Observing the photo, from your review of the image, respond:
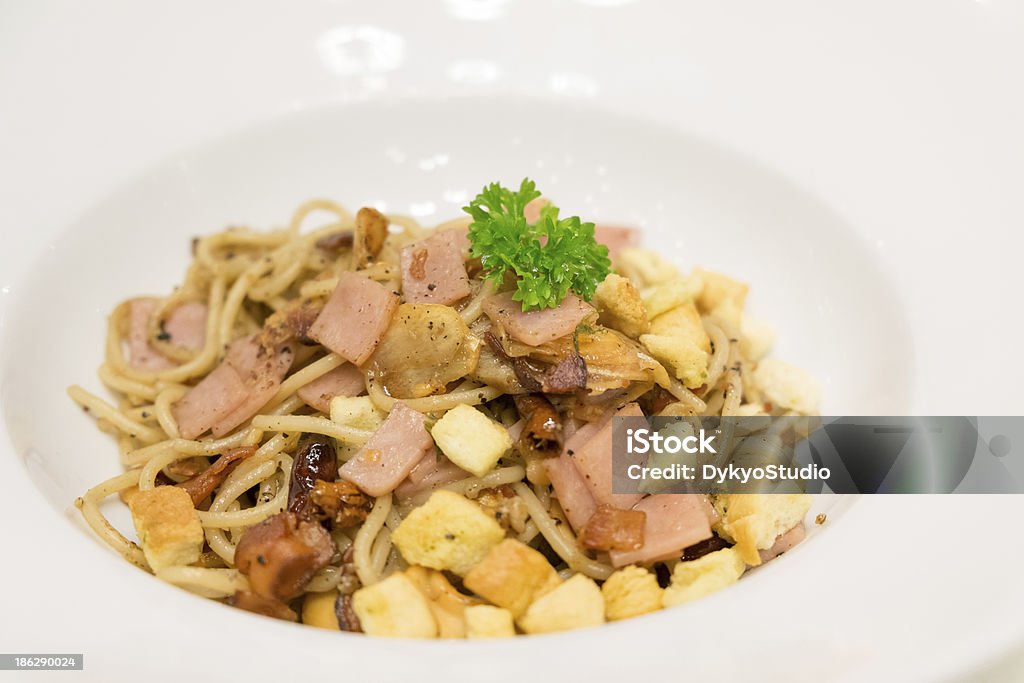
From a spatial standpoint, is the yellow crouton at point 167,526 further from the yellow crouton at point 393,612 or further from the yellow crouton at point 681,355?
the yellow crouton at point 681,355

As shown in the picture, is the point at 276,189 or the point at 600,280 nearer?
the point at 600,280

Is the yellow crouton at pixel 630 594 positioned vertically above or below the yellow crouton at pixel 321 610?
above

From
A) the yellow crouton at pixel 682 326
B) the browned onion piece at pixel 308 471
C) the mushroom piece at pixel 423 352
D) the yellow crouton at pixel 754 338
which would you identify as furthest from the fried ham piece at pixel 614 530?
the yellow crouton at pixel 754 338

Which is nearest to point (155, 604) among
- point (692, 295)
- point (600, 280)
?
point (600, 280)

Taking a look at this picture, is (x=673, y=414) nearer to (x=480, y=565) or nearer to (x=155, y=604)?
(x=480, y=565)

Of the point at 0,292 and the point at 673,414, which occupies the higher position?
the point at 0,292

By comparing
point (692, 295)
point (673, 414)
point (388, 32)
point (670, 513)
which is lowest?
point (670, 513)

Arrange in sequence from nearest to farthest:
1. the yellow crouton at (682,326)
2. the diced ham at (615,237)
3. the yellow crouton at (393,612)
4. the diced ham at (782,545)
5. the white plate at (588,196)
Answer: the white plate at (588,196)
the yellow crouton at (393,612)
the diced ham at (782,545)
the yellow crouton at (682,326)
the diced ham at (615,237)

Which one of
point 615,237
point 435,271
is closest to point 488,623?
point 435,271
